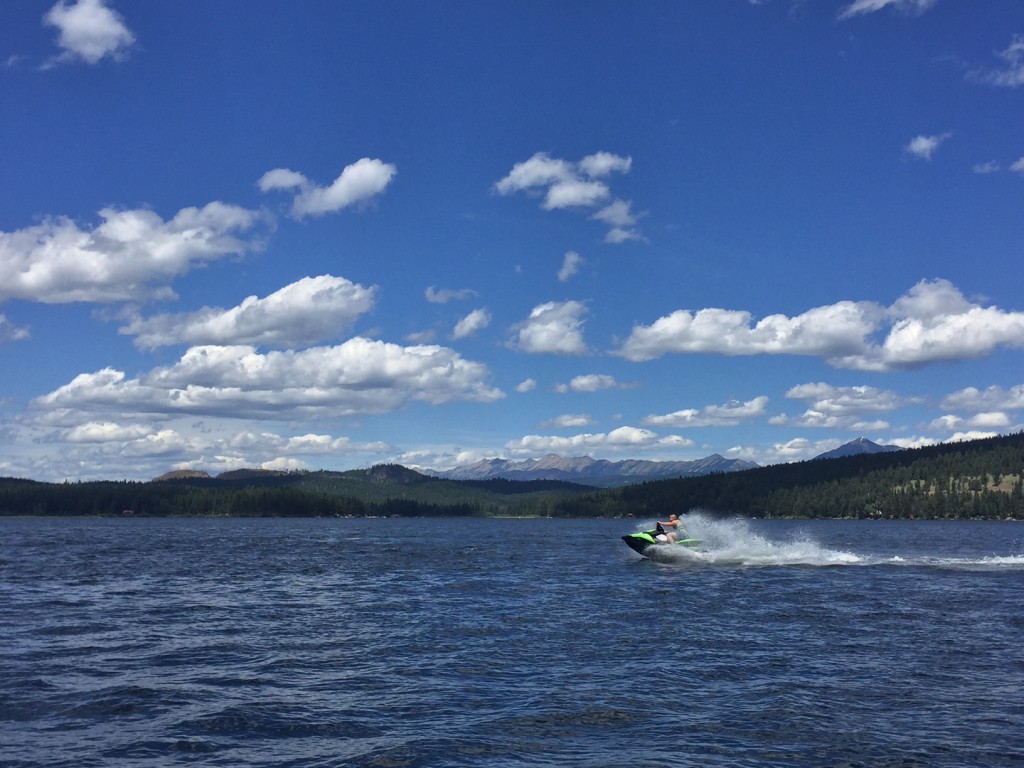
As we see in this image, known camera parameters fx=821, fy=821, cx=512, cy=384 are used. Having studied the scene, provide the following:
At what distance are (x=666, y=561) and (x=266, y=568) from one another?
3788 cm

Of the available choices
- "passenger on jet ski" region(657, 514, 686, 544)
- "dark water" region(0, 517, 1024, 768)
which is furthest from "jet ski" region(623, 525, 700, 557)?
"dark water" region(0, 517, 1024, 768)

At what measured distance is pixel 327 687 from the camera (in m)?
27.5

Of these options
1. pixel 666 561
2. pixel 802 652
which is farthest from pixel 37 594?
pixel 666 561

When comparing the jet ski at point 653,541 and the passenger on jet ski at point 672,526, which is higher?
the passenger on jet ski at point 672,526

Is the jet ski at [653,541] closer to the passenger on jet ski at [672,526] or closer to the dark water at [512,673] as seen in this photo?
the passenger on jet ski at [672,526]

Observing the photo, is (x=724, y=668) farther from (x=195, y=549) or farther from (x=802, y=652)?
(x=195, y=549)

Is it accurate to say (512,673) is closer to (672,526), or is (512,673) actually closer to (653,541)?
(653,541)

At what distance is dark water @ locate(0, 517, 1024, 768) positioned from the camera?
21.1 m

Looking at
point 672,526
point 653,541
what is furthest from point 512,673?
point 672,526

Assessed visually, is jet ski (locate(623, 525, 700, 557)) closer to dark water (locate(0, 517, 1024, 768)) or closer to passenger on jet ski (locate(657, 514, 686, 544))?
passenger on jet ski (locate(657, 514, 686, 544))

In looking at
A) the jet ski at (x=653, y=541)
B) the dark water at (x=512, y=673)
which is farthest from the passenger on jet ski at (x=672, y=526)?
the dark water at (x=512, y=673)

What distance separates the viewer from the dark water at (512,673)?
21.1 metres

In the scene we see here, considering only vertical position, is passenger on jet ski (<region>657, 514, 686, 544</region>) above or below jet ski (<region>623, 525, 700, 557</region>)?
above

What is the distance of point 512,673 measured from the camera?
1158 inches
